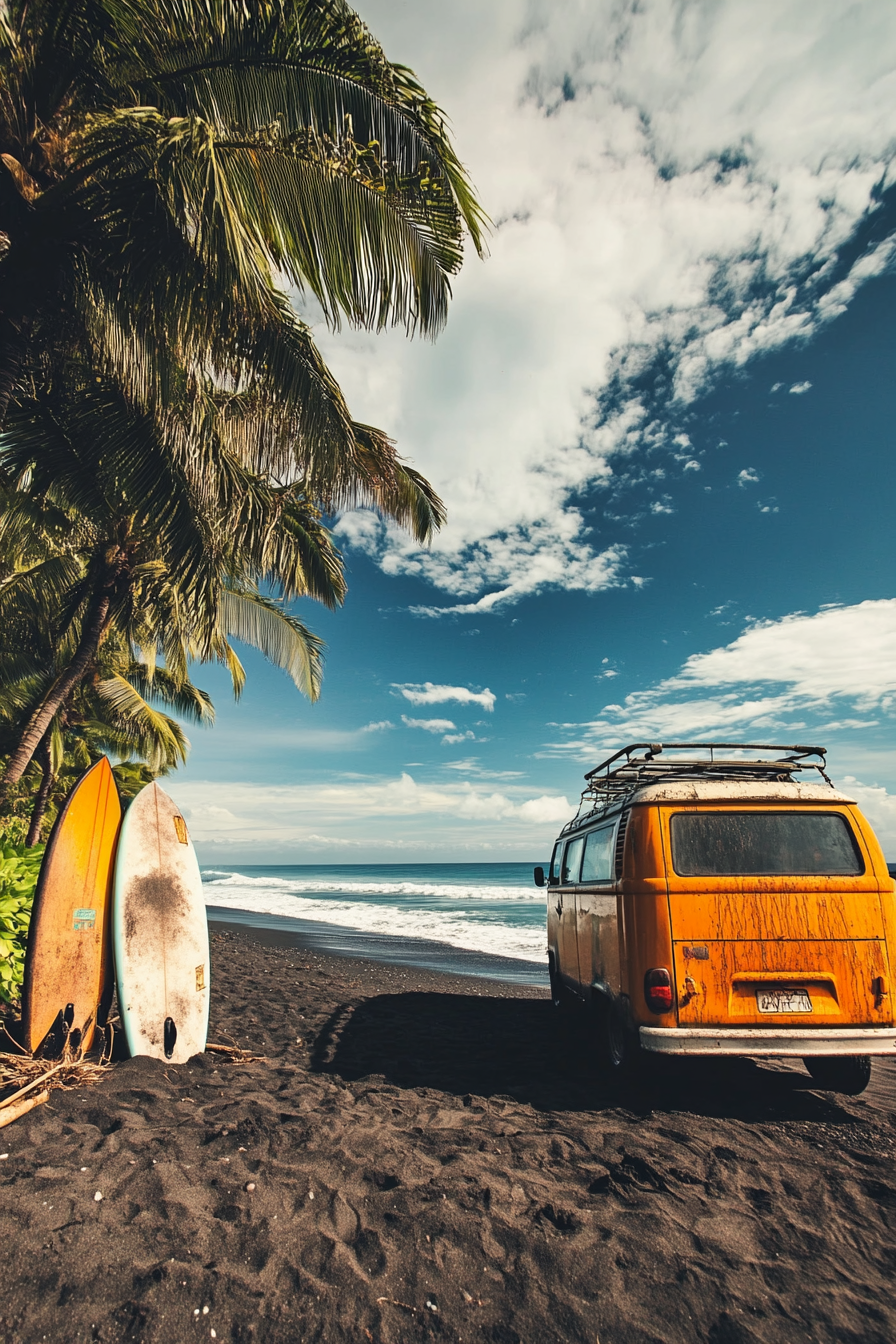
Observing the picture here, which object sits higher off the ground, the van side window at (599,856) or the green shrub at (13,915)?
the van side window at (599,856)

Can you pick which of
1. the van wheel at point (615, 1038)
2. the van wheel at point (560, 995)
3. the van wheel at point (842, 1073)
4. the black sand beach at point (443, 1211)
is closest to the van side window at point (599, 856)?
the van wheel at point (615, 1038)

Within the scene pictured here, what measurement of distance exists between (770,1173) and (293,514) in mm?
10610

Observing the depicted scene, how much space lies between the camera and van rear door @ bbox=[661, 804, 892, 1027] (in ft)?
14.3

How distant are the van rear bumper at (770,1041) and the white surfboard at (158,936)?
3.61m

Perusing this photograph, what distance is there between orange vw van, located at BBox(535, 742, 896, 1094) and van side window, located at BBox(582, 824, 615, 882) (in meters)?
0.13

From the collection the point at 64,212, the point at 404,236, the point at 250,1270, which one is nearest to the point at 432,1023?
the point at 250,1270

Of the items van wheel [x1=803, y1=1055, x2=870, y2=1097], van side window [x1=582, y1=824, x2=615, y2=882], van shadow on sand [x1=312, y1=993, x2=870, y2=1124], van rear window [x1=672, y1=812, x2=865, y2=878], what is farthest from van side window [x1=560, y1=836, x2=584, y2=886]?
van wheel [x1=803, y1=1055, x2=870, y2=1097]

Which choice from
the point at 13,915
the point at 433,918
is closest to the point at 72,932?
the point at 13,915

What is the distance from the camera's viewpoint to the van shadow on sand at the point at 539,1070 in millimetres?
4672

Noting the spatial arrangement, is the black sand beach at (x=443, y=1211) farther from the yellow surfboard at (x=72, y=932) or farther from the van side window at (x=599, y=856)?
the van side window at (x=599, y=856)

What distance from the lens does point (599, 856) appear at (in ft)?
18.6

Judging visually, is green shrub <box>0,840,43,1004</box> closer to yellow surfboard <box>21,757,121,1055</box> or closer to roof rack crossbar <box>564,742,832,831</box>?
yellow surfboard <box>21,757,121,1055</box>

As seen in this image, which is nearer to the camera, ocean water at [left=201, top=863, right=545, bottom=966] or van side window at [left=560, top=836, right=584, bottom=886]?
van side window at [left=560, top=836, right=584, bottom=886]

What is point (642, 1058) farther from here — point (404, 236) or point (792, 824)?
point (404, 236)
